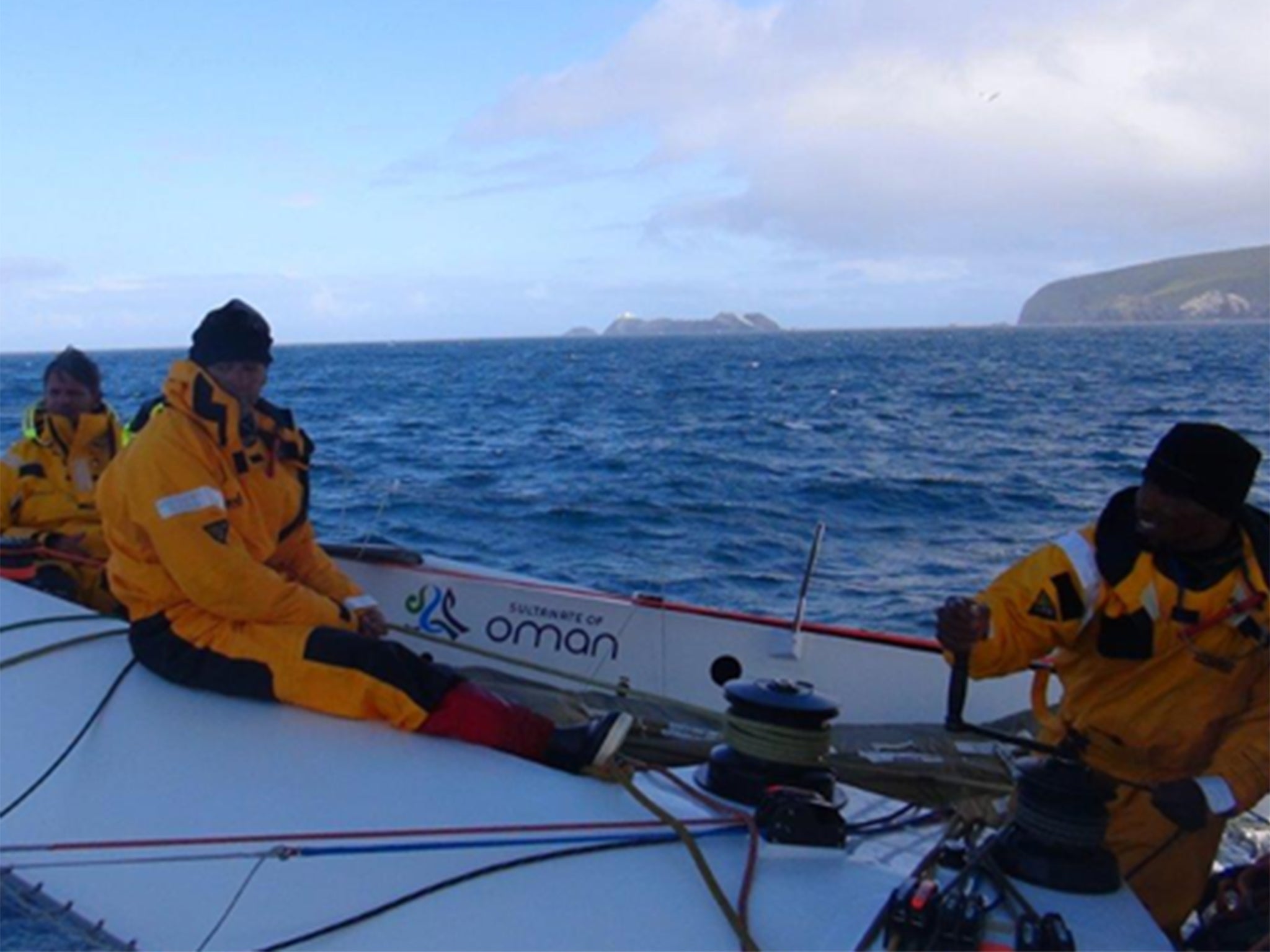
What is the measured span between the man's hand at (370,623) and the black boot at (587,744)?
79 centimetres

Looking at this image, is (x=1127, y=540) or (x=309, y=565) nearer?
(x=1127, y=540)

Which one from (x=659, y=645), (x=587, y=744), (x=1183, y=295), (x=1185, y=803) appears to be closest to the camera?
(x=1185, y=803)

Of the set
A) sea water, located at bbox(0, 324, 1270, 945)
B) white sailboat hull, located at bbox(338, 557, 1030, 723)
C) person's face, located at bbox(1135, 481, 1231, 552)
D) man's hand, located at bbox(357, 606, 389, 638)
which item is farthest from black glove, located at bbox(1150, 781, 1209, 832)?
sea water, located at bbox(0, 324, 1270, 945)

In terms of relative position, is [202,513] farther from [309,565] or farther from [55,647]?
[55,647]

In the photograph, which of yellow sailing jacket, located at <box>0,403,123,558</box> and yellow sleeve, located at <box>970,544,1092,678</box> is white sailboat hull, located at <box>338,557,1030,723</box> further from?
yellow sleeve, located at <box>970,544,1092,678</box>

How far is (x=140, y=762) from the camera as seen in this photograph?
323cm

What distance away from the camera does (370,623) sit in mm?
3707

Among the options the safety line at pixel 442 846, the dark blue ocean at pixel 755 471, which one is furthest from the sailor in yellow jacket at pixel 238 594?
the dark blue ocean at pixel 755 471

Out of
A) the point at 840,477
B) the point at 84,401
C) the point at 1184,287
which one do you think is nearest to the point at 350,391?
the point at 840,477

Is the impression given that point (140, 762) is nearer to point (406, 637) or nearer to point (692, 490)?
point (406, 637)

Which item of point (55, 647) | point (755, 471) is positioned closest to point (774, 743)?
point (55, 647)

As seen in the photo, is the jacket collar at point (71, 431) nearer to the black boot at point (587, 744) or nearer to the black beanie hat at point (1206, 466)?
the black boot at point (587, 744)

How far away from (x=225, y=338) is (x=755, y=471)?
12.5 metres

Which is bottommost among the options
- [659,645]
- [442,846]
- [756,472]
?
[756,472]
